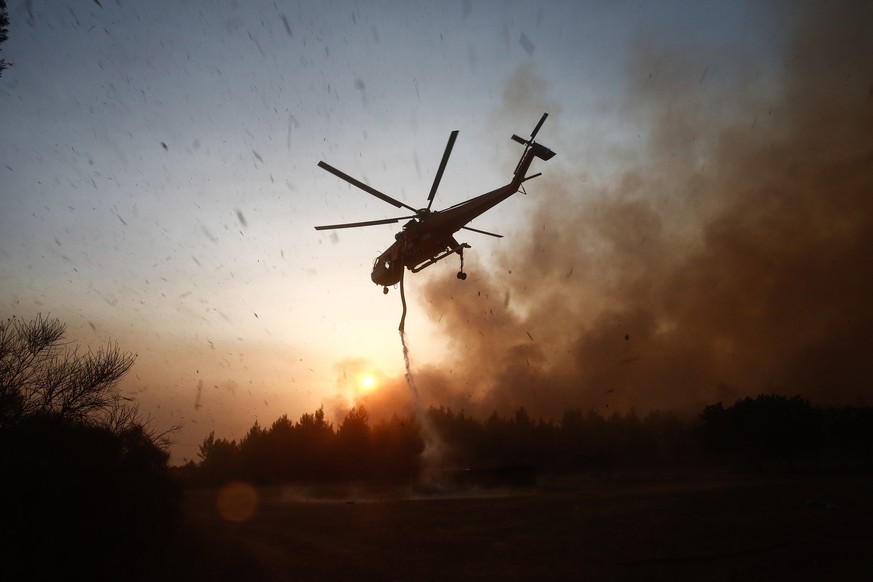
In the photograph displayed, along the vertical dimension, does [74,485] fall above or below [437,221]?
below

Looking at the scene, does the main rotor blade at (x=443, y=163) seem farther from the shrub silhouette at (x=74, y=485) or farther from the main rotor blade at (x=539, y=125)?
the shrub silhouette at (x=74, y=485)

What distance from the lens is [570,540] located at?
27375 mm

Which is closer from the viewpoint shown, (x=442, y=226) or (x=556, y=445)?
(x=442, y=226)

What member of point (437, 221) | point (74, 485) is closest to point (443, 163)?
point (437, 221)

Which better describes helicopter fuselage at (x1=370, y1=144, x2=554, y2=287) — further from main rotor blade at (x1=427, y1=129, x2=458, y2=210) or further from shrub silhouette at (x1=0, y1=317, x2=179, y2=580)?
shrub silhouette at (x1=0, y1=317, x2=179, y2=580)

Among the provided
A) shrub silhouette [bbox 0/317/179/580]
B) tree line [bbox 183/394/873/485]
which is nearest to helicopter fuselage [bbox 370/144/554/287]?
shrub silhouette [bbox 0/317/179/580]

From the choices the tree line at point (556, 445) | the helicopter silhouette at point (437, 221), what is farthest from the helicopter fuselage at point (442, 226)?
the tree line at point (556, 445)

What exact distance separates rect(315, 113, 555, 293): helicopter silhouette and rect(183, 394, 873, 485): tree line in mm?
31266

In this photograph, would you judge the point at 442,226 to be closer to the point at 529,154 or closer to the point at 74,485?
the point at 529,154

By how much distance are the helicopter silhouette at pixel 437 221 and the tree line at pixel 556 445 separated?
31.3 meters

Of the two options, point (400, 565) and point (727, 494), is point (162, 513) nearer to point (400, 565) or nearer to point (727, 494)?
point (400, 565)

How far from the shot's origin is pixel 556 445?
370 ft

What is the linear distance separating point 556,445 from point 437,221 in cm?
9577

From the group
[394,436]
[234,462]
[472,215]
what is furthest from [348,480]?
[472,215]
